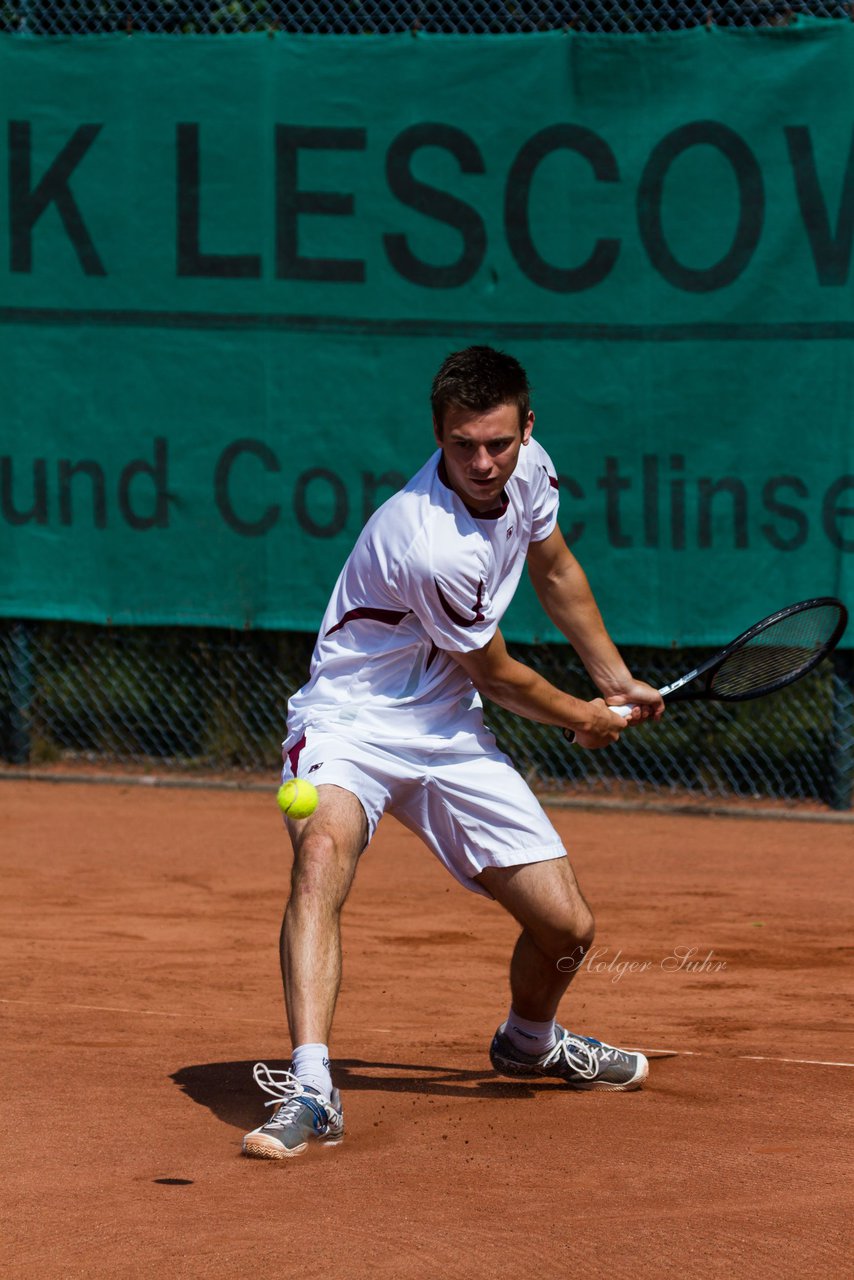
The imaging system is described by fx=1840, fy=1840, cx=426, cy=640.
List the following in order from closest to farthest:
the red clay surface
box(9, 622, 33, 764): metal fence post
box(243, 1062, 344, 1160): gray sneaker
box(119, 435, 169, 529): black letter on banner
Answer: the red clay surface → box(243, 1062, 344, 1160): gray sneaker → box(119, 435, 169, 529): black letter on banner → box(9, 622, 33, 764): metal fence post

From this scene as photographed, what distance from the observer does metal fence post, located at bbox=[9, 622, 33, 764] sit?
8320 millimetres

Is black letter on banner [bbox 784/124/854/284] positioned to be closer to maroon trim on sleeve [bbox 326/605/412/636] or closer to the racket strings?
the racket strings

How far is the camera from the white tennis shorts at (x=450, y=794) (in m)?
3.87

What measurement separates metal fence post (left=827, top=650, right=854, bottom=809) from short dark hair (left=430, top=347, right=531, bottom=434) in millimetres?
3900

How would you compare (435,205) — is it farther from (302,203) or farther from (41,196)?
(41,196)

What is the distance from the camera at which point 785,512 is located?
7.34 m

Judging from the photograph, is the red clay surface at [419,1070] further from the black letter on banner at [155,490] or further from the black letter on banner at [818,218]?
the black letter on banner at [818,218]

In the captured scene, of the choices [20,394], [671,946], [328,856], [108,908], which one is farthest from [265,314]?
[328,856]

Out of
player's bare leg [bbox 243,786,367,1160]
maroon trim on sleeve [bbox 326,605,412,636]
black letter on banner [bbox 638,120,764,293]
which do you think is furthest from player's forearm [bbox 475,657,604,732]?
black letter on banner [bbox 638,120,764,293]

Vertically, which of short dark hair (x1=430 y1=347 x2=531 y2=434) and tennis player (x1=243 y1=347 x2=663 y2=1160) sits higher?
short dark hair (x1=430 y1=347 x2=531 y2=434)

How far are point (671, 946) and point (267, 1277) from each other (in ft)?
9.26

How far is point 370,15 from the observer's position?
26.3 feet

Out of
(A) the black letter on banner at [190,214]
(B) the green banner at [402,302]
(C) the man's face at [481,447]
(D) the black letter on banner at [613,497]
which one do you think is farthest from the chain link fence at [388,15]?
(C) the man's face at [481,447]

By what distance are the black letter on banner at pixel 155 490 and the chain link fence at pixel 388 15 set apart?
74.0 inches
